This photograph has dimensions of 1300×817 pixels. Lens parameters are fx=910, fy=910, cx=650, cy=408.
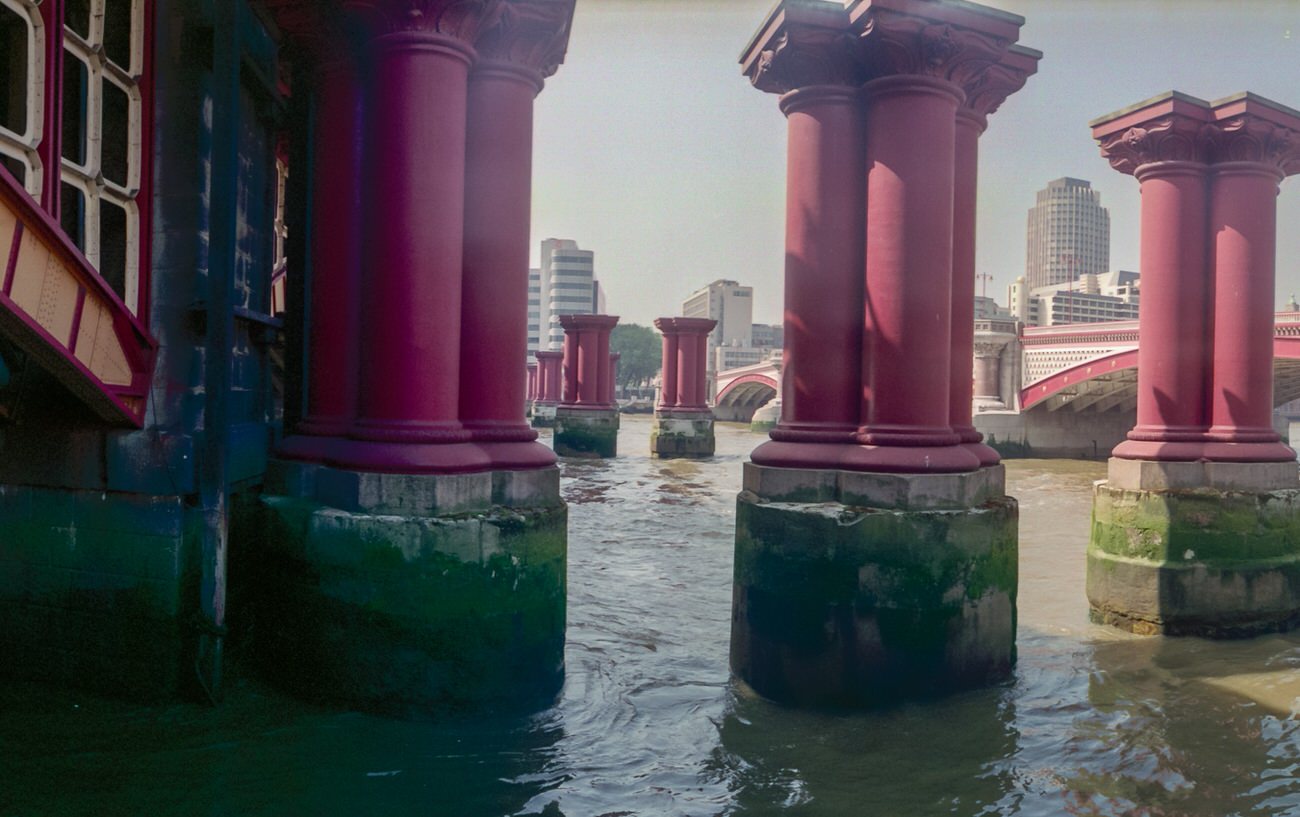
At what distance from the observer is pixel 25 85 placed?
457cm

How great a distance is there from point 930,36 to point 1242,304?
182 inches

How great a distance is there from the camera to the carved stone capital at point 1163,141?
8.23 m

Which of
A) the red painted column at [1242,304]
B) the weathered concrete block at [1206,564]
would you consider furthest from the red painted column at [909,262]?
the red painted column at [1242,304]

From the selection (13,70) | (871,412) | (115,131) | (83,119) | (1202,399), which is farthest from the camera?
(1202,399)

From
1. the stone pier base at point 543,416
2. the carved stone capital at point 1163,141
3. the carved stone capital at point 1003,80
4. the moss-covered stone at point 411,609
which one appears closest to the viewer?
the moss-covered stone at point 411,609

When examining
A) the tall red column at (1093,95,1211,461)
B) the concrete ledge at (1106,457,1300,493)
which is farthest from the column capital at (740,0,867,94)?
the concrete ledge at (1106,457,1300,493)

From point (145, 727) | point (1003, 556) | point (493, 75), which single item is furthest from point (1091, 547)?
point (145, 727)

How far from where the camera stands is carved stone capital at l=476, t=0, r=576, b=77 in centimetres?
561

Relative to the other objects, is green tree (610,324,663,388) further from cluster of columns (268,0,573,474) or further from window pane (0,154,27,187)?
window pane (0,154,27,187)

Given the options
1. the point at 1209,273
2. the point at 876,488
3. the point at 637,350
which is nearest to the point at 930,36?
the point at 876,488

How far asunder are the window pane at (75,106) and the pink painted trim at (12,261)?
1128mm

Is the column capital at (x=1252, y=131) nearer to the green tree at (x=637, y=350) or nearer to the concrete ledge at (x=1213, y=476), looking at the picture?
the concrete ledge at (x=1213, y=476)

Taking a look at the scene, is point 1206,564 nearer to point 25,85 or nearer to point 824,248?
point 824,248

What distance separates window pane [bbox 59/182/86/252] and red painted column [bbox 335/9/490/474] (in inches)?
61.8
